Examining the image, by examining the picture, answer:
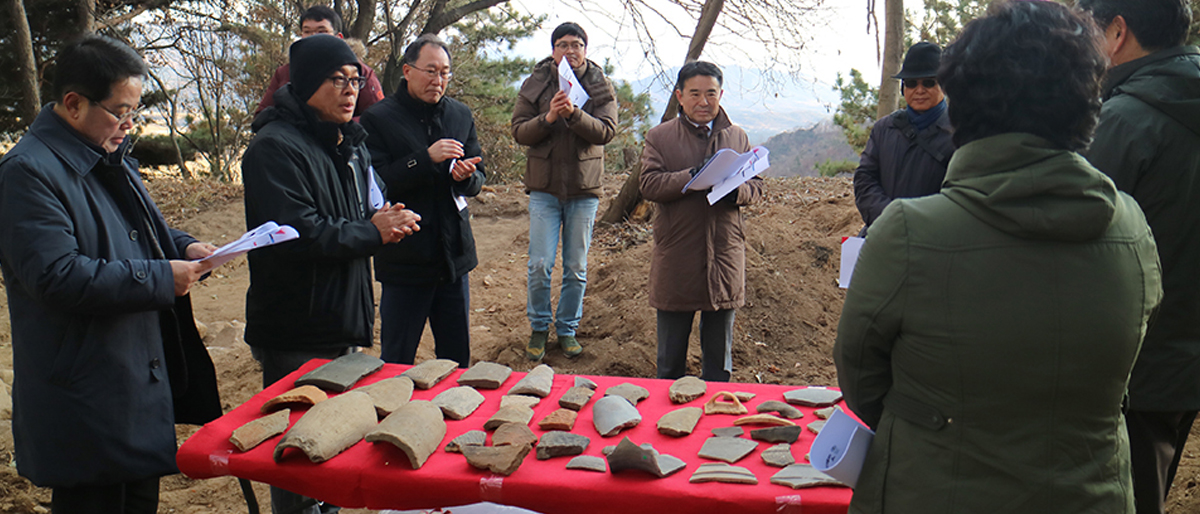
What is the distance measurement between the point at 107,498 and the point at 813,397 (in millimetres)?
2049

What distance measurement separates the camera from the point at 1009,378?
4.23ft

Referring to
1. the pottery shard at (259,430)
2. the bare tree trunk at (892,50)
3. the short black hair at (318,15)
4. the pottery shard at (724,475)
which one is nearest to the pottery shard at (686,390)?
the pottery shard at (724,475)

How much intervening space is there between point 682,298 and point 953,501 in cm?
216

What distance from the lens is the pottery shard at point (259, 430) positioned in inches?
77.4

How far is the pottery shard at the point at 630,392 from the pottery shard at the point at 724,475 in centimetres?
54

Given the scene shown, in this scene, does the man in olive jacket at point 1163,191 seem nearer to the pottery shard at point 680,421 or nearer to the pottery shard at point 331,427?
the pottery shard at point 680,421

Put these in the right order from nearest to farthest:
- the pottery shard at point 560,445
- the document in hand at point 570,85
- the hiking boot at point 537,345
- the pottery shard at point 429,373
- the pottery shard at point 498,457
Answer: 1. the pottery shard at point 498,457
2. the pottery shard at point 560,445
3. the pottery shard at point 429,373
4. the document in hand at point 570,85
5. the hiking boot at point 537,345

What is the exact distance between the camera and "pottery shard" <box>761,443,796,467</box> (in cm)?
185

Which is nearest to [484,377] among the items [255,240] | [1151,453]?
[255,240]

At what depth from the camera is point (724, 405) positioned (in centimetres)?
225

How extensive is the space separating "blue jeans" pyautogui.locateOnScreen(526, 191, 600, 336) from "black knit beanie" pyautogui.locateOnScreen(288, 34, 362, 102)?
192 centimetres

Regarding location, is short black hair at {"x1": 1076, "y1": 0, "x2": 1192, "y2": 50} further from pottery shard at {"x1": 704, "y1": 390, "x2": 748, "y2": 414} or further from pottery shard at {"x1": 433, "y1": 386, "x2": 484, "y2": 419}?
pottery shard at {"x1": 433, "y1": 386, "x2": 484, "y2": 419}

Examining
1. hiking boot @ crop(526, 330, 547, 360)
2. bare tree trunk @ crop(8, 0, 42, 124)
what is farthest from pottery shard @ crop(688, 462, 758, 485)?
bare tree trunk @ crop(8, 0, 42, 124)

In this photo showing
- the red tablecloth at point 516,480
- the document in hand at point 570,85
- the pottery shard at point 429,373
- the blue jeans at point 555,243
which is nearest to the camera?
the red tablecloth at point 516,480
